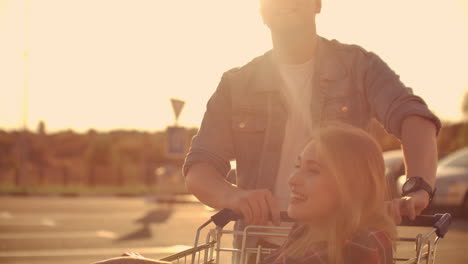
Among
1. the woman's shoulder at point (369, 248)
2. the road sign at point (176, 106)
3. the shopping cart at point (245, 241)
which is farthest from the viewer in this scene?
the road sign at point (176, 106)

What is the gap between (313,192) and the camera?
2.55m

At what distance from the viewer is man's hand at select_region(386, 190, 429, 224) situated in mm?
2688

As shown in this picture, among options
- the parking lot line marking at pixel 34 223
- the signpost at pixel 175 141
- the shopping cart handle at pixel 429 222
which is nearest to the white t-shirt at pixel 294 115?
the shopping cart handle at pixel 429 222

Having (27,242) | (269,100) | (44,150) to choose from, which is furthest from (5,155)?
(269,100)

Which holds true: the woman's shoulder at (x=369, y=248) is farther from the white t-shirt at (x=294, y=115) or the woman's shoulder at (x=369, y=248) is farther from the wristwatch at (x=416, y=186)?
the white t-shirt at (x=294, y=115)

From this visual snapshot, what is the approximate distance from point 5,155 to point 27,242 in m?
63.9

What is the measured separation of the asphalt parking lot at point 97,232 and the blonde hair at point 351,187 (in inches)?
248

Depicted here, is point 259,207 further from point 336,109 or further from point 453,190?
point 453,190

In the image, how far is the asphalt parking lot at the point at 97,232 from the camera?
10906mm

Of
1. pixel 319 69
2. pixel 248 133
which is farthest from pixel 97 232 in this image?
pixel 319 69

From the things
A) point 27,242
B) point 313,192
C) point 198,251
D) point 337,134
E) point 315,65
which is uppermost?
point 315,65

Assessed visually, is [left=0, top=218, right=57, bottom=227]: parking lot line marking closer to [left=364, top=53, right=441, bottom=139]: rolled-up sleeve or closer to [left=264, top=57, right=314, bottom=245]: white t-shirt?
[left=264, top=57, right=314, bottom=245]: white t-shirt

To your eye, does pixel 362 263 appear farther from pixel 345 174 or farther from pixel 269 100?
pixel 269 100

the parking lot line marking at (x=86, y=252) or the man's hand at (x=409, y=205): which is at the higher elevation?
the man's hand at (x=409, y=205)
